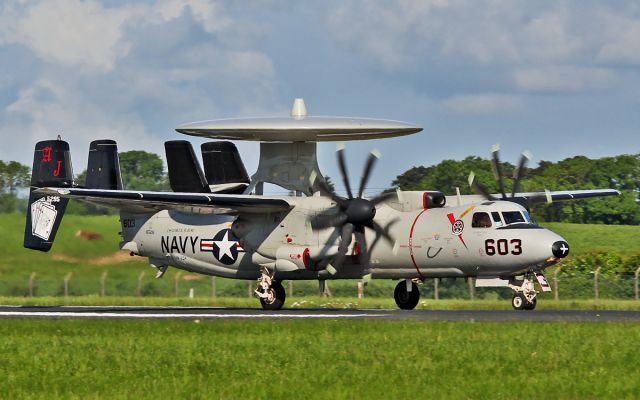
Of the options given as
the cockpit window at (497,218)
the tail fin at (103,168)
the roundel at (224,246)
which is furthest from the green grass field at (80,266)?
the cockpit window at (497,218)

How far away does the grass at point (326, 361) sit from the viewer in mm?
15938

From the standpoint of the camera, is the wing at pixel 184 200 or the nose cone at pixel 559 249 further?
the wing at pixel 184 200

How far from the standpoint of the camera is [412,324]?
2634cm

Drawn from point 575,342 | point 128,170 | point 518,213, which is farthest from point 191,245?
point 128,170

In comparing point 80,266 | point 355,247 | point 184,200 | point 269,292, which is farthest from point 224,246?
point 80,266

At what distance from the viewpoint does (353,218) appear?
114 feet

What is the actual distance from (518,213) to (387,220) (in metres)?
4.16

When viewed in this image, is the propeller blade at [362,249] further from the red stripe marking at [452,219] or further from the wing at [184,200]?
the red stripe marking at [452,219]

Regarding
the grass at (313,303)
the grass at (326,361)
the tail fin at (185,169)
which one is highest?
the tail fin at (185,169)

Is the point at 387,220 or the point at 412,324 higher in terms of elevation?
the point at 387,220

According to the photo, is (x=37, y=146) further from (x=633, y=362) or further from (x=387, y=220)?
(x=633, y=362)

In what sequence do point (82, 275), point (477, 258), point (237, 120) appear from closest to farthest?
point (477, 258) < point (237, 120) < point (82, 275)

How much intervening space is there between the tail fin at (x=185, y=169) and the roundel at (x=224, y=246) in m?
3.78

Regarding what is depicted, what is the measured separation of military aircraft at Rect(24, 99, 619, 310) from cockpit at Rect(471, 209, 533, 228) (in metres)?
0.03
